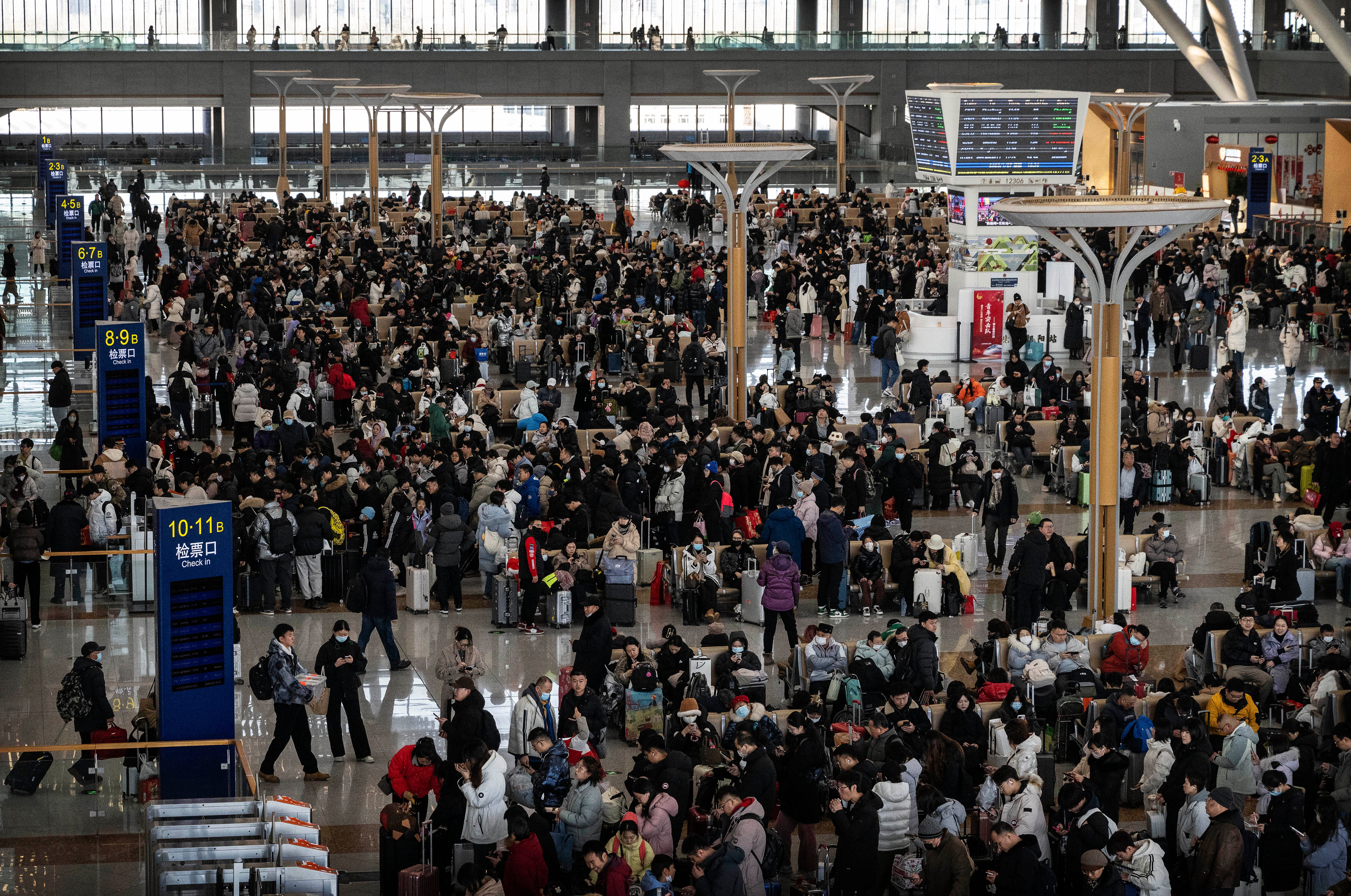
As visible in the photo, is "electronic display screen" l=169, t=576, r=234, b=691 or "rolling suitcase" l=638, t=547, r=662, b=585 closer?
"electronic display screen" l=169, t=576, r=234, b=691

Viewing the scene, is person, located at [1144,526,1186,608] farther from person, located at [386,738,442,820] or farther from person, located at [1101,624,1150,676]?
person, located at [386,738,442,820]

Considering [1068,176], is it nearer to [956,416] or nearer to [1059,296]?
[1059,296]

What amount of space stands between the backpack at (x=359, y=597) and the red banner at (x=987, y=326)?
55.9ft

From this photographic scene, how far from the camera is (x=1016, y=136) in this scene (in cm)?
3005

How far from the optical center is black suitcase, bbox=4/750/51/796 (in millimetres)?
10078

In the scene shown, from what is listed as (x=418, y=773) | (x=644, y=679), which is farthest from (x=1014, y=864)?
(x=644, y=679)

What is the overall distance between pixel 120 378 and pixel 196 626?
8654mm

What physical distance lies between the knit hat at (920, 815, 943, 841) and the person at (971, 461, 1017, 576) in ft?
24.1

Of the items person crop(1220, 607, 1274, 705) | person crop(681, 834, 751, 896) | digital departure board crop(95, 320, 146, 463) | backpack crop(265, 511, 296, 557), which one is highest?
digital departure board crop(95, 320, 146, 463)

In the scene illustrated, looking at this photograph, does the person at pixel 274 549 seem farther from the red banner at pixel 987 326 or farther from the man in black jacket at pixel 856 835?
the red banner at pixel 987 326

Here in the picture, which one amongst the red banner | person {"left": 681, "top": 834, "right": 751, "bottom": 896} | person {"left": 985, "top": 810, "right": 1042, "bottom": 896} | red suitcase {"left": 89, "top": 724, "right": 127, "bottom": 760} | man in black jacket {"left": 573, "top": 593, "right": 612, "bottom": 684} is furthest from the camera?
the red banner

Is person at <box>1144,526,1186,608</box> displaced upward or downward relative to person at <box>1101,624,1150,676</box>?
upward

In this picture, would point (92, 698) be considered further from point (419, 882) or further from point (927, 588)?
point (927, 588)

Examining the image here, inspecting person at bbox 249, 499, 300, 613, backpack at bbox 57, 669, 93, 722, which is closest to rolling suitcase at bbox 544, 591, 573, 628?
person at bbox 249, 499, 300, 613
